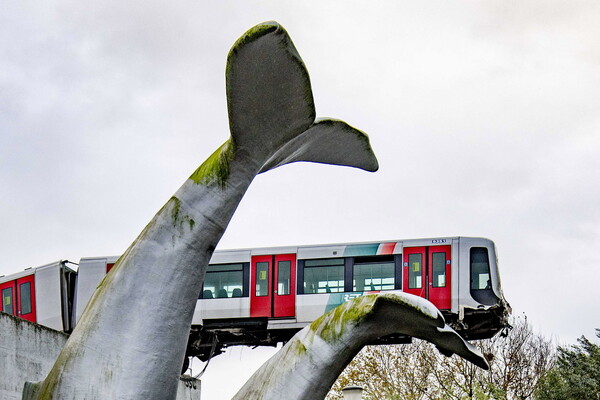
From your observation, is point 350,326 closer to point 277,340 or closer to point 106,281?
point 106,281

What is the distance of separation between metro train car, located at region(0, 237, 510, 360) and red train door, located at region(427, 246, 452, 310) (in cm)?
2

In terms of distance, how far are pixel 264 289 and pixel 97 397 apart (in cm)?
1808

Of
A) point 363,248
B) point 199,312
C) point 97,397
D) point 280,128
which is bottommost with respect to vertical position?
point 97,397

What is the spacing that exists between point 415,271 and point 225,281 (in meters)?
4.69

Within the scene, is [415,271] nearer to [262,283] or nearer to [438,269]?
[438,269]

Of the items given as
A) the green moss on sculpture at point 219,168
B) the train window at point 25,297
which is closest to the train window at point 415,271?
the train window at point 25,297

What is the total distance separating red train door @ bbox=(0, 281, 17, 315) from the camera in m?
25.4

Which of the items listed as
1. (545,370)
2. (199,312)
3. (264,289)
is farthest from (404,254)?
(545,370)

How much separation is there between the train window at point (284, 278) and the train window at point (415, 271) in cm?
292

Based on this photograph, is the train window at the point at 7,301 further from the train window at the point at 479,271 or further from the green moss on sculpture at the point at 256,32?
the green moss on sculpture at the point at 256,32

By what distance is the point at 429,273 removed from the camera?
77.4 ft

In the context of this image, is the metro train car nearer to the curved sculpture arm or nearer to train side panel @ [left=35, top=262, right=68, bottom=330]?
train side panel @ [left=35, top=262, right=68, bottom=330]

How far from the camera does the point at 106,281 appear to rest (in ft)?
21.6

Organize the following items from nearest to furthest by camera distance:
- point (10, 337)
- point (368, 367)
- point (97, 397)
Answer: point (97, 397)
point (10, 337)
point (368, 367)
